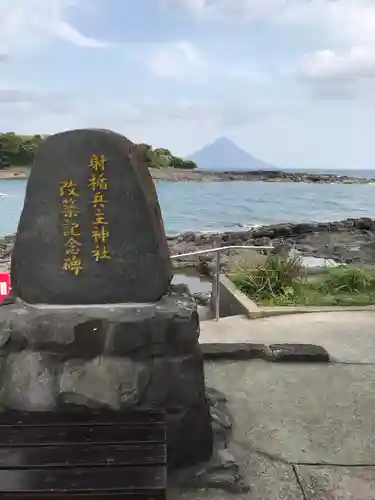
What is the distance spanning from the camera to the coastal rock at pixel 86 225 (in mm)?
2961

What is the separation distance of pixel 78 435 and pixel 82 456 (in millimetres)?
168

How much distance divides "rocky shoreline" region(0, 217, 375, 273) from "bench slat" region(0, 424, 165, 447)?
1107cm

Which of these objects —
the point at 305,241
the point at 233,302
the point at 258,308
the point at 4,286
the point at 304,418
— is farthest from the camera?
the point at 305,241

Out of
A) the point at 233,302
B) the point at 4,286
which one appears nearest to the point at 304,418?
the point at 4,286

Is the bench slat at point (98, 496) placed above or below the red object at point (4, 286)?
above

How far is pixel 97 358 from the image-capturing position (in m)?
2.84

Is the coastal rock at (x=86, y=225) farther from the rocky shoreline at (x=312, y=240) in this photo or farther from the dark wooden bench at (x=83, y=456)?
the rocky shoreline at (x=312, y=240)

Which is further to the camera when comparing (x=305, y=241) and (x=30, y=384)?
(x=305, y=241)

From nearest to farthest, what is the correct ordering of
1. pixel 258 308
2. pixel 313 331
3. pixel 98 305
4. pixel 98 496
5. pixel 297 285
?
pixel 98 496 → pixel 98 305 → pixel 313 331 → pixel 258 308 → pixel 297 285

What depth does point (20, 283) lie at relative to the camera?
3018mm

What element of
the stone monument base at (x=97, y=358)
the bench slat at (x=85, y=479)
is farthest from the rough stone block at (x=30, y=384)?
the bench slat at (x=85, y=479)

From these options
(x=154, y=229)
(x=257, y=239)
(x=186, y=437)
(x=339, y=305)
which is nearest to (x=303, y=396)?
(x=186, y=437)

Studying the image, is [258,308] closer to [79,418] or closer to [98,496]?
[79,418]

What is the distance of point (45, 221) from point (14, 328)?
0.53 meters
